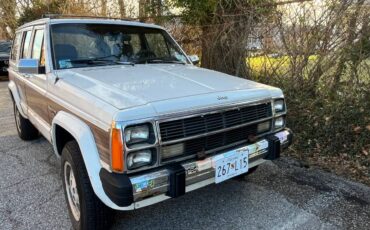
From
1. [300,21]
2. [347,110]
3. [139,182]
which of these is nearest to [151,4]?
[300,21]

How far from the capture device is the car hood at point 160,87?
2523 mm

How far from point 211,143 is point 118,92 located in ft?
2.72

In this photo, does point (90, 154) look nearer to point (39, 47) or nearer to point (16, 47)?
point (39, 47)

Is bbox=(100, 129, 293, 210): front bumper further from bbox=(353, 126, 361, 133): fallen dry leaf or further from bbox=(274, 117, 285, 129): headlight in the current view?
bbox=(353, 126, 361, 133): fallen dry leaf

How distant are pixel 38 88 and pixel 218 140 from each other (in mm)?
2232

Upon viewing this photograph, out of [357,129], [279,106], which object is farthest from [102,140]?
[357,129]

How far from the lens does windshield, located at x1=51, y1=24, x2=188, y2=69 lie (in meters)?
3.63

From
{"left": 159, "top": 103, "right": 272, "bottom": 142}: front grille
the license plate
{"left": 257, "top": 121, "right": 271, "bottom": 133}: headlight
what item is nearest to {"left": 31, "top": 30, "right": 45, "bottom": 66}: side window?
{"left": 159, "top": 103, "right": 272, "bottom": 142}: front grille

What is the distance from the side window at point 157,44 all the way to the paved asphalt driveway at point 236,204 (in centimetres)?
176

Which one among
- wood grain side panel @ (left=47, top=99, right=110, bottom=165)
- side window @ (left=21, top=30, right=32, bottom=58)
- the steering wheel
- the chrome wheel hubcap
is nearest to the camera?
wood grain side panel @ (left=47, top=99, right=110, bottom=165)

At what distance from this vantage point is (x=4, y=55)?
46.5 ft

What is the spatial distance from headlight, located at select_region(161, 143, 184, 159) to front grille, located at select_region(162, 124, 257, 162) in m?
0.03

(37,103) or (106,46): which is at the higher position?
(106,46)

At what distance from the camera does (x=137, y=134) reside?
92.8 inches
